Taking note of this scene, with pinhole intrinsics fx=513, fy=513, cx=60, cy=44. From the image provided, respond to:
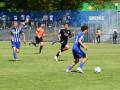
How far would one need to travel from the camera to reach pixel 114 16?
5888 cm

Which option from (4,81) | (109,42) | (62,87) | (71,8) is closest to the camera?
(62,87)

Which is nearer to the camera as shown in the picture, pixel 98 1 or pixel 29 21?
pixel 29 21

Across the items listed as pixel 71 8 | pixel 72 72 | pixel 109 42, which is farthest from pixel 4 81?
pixel 71 8

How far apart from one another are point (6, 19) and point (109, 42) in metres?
12.5

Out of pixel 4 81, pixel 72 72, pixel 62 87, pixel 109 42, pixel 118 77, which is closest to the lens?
pixel 62 87

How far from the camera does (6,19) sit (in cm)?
6056

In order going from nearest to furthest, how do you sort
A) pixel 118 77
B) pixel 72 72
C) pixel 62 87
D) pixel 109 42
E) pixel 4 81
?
pixel 62 87 → pixel 4 81 → pixel 118 77 → pixel 72 72 → pixel 109 42

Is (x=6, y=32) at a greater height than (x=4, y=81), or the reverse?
(x=4, y=81)

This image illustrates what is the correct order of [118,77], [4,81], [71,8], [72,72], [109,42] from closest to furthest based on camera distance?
[4,81], [118,77], [72,72], [109,42], [71,8]

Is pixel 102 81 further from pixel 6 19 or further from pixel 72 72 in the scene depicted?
pixel 6 19

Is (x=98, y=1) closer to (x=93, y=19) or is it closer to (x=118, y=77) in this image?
(x=93, y=19)

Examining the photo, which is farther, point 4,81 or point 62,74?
point 62,74

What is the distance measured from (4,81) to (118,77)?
13.4ft

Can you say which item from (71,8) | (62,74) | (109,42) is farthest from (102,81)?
(71,8)
